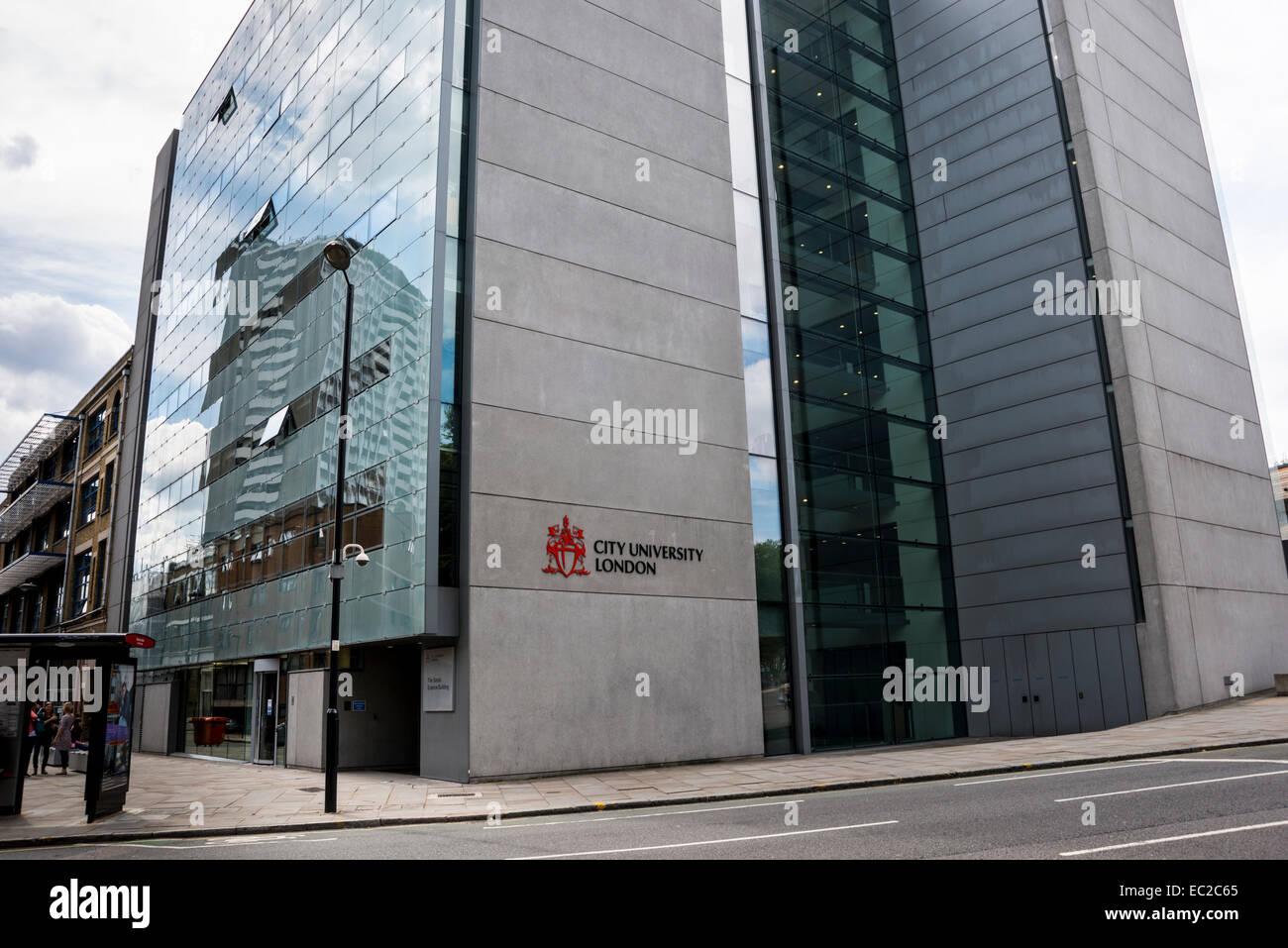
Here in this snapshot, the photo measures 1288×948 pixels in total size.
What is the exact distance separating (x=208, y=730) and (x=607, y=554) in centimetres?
1927

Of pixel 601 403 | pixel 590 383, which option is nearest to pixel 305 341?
pixel 590 383

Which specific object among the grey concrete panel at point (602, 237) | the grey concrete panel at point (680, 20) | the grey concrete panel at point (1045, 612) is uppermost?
the grey concrete panel at point (680, 20)

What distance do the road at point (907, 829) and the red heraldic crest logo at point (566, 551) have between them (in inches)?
275

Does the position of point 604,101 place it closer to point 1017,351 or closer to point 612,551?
point 612,551

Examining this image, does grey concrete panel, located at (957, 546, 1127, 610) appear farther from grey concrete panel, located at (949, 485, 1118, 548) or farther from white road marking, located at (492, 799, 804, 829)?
white road marking, located at (492, 799, 804, 829)

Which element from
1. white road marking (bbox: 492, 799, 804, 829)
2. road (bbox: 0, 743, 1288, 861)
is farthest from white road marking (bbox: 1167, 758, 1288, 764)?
white road marking (bbox: 492, 799, 804, 829)

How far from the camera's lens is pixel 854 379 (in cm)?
2958

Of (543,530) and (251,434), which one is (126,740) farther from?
(251,434)

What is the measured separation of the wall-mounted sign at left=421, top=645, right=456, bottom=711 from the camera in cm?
1961

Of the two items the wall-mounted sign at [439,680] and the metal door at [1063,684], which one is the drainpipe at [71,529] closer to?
the wall-mounted sign at [439,680]

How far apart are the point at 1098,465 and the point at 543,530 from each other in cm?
1853

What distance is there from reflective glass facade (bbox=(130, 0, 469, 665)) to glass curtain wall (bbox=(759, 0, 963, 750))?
11229mm

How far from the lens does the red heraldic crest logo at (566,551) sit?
68.1ft

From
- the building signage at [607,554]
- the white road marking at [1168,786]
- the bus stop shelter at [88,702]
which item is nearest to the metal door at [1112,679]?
the building signage at [607,554]
